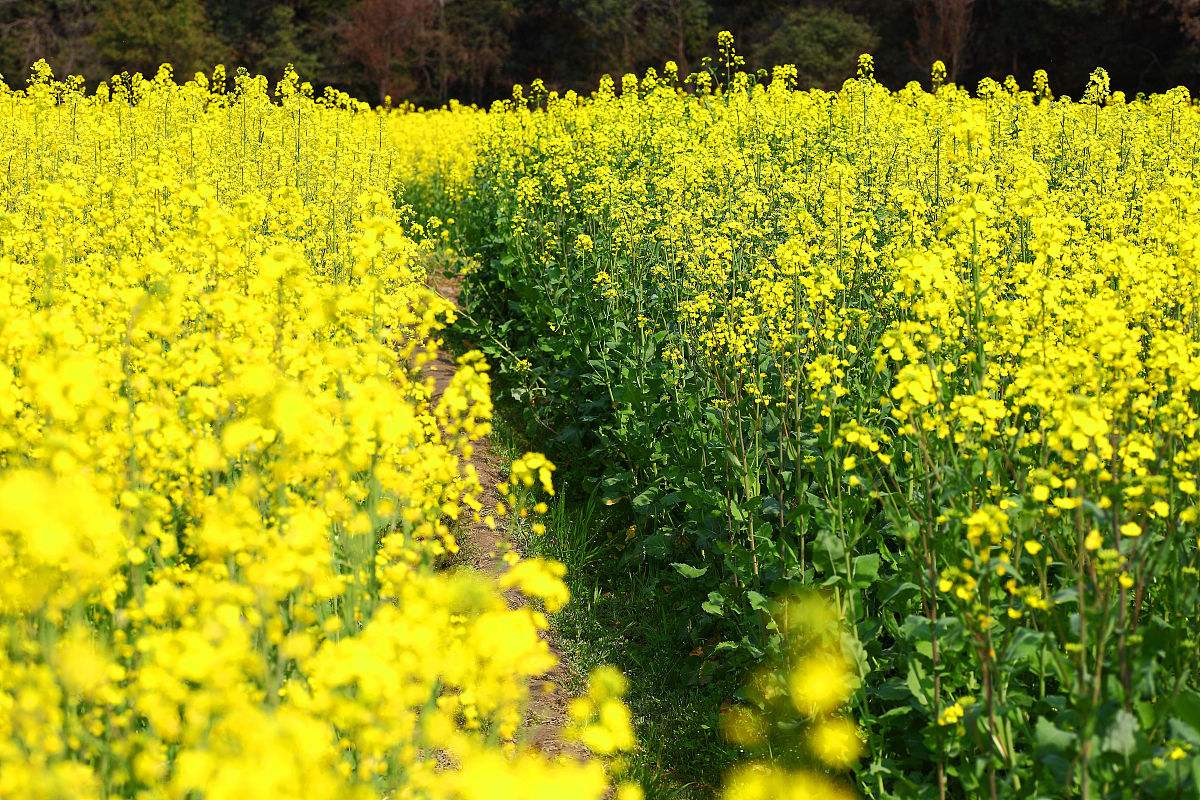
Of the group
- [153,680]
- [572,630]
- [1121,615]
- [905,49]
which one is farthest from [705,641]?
[905,49]

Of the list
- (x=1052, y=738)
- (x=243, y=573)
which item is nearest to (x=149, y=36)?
(x=243, y=573)

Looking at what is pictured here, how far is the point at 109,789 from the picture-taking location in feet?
8.39

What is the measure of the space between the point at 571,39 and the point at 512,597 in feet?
103

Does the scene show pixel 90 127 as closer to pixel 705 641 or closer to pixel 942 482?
pixel 705 641

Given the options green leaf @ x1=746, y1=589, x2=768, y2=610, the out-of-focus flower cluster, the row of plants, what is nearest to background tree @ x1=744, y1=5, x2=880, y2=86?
the row of plants

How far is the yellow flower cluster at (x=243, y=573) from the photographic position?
2.07 metres

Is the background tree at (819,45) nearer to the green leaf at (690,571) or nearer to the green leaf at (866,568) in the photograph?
the green leaf at (690,571)

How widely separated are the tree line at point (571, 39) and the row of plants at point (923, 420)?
17.7 meters

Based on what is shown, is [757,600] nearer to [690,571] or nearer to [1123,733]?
[690,571]

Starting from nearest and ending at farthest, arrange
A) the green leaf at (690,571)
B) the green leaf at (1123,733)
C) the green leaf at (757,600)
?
the green leaf at (1123,733) < the green leaf at (757,600) < the green leaf at (690,571)

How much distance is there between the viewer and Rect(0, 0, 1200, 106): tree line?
85.7ft

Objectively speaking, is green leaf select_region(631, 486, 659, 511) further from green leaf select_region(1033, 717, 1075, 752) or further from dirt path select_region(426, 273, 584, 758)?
green leaf select_region(1033, 717, 1075, 752)

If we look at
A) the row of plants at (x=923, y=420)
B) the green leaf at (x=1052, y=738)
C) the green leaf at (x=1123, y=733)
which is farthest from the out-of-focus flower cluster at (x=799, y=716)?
the green leaf at (x=1123, y=733)

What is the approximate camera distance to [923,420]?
3.32 meters
